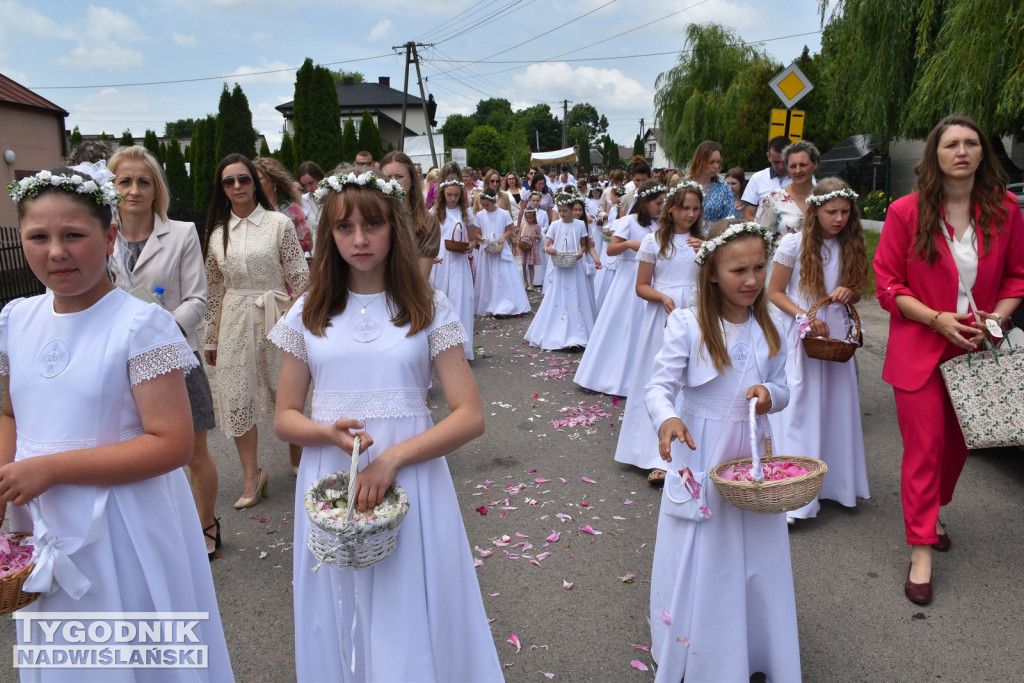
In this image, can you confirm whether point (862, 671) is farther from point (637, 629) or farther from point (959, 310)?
point (959, 310)

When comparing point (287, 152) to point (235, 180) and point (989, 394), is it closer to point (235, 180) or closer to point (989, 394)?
point (235, 180)

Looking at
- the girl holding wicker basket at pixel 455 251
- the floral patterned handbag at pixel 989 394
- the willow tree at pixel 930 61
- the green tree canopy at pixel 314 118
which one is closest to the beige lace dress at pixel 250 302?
the floral patterned handbag at pixel 989 394

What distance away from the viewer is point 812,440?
5.20 metres

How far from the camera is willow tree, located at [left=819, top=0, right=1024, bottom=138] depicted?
10.8 metres

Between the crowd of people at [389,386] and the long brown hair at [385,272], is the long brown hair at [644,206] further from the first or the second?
the long brown hair at [385,272]

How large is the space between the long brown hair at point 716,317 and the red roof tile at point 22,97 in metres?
23.0

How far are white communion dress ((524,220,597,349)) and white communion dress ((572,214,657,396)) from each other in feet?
7.82

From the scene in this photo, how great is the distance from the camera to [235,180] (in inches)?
207

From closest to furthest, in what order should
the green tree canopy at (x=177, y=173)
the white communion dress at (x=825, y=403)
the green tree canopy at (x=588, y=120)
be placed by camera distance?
the white communion dress at (x=825, y=403), the green tree canopy at (x=177, y=173), the green tree canopy at (x=588, y=120)

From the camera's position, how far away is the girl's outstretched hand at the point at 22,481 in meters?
2.13

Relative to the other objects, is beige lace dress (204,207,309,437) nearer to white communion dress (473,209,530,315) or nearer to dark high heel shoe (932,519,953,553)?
dark high heel shoe (932,519,953,553)

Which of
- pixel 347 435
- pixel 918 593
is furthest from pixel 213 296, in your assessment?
pixel 918 593

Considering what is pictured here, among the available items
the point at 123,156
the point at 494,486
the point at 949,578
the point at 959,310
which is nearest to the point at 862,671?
the point at 949,578

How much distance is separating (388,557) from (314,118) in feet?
103
